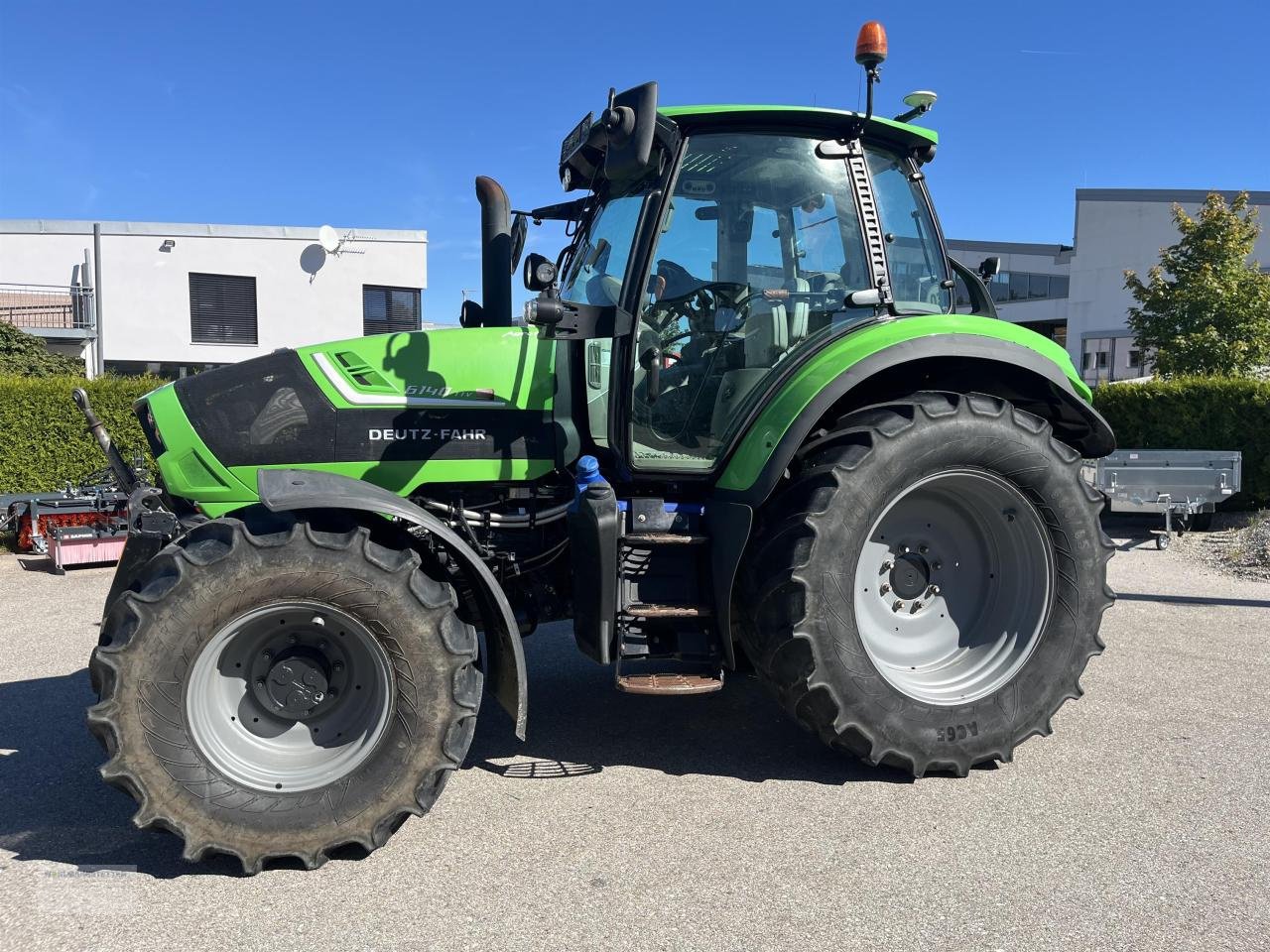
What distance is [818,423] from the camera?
146 inches

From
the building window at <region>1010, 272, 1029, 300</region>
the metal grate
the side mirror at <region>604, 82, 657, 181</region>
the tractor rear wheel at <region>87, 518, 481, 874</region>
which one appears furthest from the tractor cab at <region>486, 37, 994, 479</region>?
the building window at <region>1010, 272, 1029, 300</region>

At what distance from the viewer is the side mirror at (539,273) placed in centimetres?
327

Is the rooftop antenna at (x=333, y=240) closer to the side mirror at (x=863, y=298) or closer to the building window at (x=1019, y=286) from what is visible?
the side mirror at (x=863, y=298)

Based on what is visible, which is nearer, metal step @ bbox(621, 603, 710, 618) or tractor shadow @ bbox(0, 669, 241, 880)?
tractor shadow @ bbox(0, 669, 241, 880)

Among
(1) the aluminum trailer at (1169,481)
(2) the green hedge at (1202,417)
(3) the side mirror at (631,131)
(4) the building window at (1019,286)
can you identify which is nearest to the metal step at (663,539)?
(3) the side mirror at (631,131)

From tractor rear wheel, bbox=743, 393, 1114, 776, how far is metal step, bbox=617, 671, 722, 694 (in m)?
0.21

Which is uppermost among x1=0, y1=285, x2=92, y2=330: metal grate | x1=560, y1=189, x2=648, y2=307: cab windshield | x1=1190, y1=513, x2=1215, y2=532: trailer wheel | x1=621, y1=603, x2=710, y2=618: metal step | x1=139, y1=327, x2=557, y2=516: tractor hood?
x1=0, y1=285, x2=92, y2=330: metal grate

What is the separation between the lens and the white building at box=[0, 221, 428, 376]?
20.7 metres

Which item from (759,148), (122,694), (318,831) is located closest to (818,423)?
(759,148)

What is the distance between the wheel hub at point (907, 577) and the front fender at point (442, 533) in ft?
5.15

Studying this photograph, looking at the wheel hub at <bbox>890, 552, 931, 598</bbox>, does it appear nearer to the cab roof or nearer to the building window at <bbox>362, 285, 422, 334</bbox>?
the cab roof

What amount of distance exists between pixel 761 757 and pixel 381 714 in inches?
61.0

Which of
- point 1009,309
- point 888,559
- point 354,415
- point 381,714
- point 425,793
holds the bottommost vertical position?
point 425,793

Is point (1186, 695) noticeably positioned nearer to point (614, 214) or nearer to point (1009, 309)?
point (614, 214)
